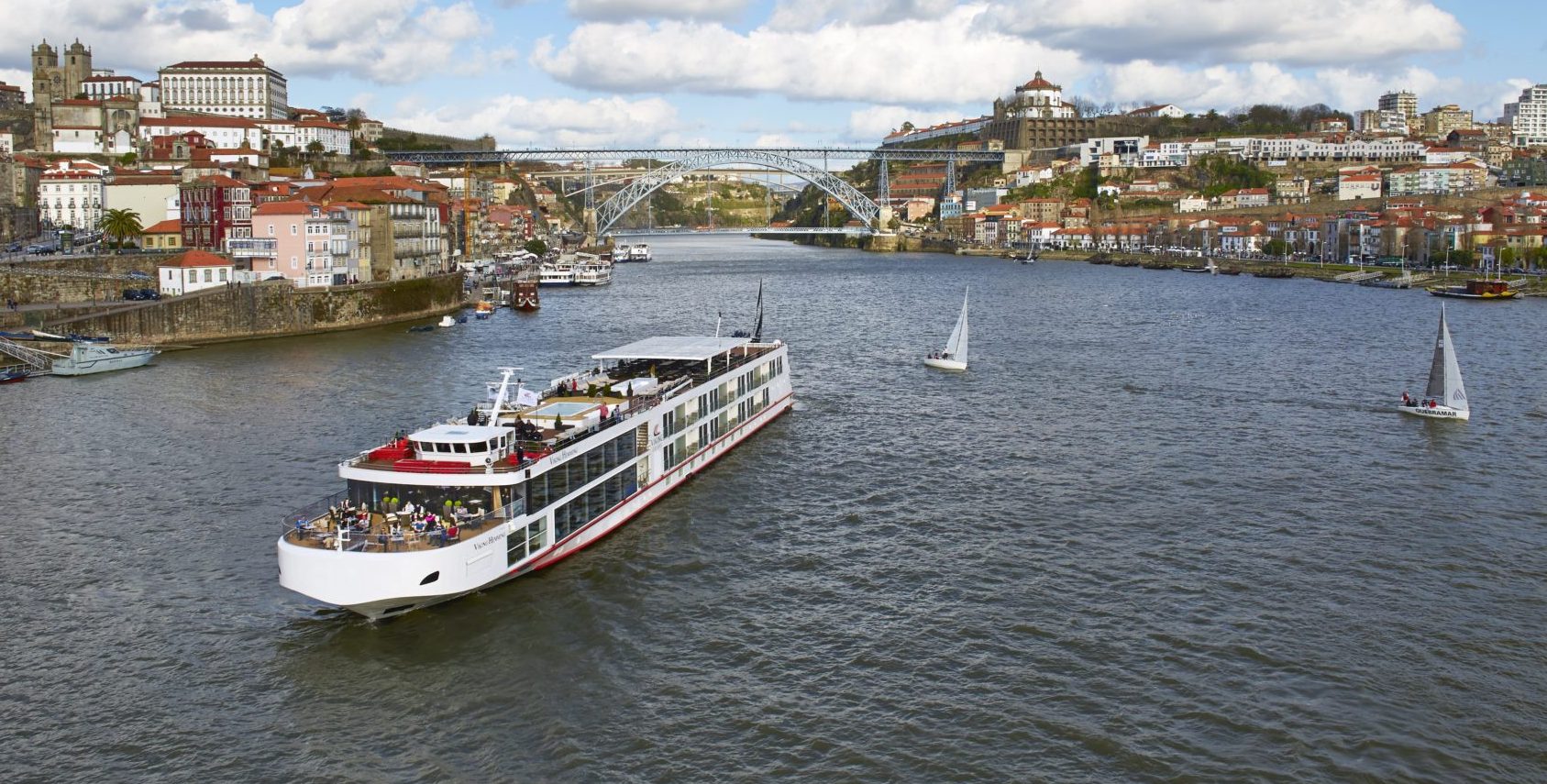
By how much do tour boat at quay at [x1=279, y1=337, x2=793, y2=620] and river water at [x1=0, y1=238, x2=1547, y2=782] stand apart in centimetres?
51

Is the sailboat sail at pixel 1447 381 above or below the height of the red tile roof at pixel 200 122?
below

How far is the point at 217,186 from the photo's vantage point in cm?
5209

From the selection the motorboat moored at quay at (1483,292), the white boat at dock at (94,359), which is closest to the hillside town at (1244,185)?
the motorboat moored at quay at (1483,292)

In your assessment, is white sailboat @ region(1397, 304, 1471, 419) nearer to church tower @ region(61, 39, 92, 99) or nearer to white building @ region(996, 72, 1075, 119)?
church tower @ region(61, 39, 92, 99)

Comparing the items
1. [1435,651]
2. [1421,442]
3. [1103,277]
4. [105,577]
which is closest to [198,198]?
[105,577]

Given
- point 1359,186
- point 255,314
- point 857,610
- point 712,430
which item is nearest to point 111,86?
point 255,314

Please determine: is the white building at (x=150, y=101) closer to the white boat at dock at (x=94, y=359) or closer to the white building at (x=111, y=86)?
the white building at (x=111, y=86)

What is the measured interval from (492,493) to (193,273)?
3408 cm

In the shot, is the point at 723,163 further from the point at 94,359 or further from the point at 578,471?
the point at 578,471

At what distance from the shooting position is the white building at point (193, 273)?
148ft

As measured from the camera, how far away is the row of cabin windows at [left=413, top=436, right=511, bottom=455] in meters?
16.6

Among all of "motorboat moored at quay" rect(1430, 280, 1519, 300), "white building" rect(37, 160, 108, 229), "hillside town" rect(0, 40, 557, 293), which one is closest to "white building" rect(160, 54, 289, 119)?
"hillside town" rect(0, 40, 557, 293)

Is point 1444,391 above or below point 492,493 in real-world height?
above

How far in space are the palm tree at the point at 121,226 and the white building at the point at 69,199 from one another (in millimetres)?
11706
